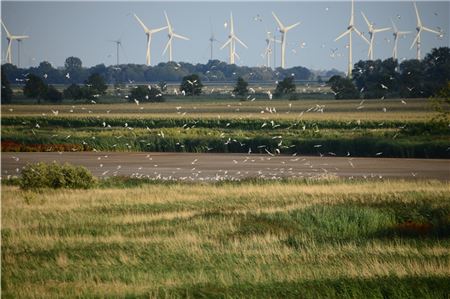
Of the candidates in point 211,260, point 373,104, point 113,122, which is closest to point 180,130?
point 113,122

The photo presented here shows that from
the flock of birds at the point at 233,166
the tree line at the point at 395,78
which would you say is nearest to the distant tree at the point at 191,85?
the tree line at the point at 395,78

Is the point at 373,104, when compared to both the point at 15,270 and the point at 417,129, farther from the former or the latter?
the point at 15,270

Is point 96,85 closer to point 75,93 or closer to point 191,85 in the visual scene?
point 75,93

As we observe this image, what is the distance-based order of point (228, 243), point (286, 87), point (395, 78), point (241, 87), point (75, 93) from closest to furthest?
point (228, 243), point (75, 93), point (395, 78), point (241, 87), point (286, 87)

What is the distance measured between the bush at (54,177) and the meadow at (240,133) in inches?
1130

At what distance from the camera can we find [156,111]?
125 m

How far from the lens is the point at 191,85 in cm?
16012

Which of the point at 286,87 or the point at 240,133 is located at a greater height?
the point at 286,87

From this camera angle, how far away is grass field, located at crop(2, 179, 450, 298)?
20.5m

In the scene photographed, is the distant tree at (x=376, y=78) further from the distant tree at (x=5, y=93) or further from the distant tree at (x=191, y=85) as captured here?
the distant tree at (x=5, y=93)

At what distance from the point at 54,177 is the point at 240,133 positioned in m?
42.5

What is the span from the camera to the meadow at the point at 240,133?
69.9 metres

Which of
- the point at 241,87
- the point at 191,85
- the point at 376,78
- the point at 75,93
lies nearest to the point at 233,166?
the point at 75,93

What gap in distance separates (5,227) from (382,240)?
10921 mm
